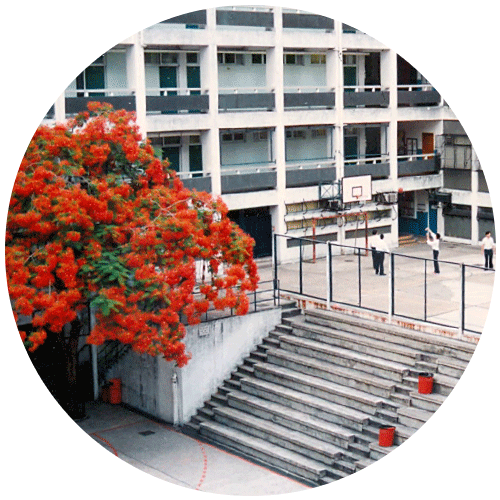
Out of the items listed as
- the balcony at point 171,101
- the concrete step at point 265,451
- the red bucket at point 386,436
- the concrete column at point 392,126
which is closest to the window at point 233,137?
the balcony at point 171,101

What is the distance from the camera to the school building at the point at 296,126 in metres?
13.2

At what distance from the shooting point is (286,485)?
1249cm

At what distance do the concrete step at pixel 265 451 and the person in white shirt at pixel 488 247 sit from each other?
134 inches

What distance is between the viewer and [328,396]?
45.2 ft

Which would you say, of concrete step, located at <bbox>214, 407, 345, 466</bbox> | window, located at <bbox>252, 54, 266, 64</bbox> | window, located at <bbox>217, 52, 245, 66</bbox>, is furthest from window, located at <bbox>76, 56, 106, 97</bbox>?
concrete step, located at <bbox>214, 407, 345, 466</bbox>

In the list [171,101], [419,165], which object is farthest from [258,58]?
[419,165]

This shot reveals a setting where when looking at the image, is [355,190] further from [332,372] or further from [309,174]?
[332,372]

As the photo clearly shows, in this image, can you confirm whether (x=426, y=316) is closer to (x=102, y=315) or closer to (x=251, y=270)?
(x=251, y=270)

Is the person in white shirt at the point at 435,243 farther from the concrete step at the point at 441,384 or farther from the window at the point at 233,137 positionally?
the window at the point at 233,137

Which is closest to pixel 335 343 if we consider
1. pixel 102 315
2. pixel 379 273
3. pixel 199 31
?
pixel 379 273

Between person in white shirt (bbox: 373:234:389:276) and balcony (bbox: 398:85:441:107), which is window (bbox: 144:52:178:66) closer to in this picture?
balcony (bbox: 398:85:441:107)

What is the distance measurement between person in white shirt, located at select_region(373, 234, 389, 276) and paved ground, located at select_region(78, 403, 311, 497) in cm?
363

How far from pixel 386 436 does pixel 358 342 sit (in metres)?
1.98

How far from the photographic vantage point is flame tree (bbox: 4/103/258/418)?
39.1 ft
